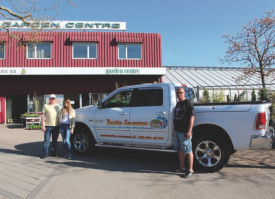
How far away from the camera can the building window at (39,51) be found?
1700cm

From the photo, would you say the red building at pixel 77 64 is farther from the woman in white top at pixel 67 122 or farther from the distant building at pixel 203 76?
the woman in white top at pixel 67 122

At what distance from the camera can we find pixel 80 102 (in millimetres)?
17531

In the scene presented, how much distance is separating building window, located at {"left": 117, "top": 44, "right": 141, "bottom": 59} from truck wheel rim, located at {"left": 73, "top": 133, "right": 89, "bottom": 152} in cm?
1203

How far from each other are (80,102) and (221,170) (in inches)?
562

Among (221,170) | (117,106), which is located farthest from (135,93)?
(221,170)

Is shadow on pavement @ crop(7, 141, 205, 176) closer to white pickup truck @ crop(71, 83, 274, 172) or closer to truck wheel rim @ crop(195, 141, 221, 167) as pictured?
truck wheel rim @ crop(195, 141, 221, 167)

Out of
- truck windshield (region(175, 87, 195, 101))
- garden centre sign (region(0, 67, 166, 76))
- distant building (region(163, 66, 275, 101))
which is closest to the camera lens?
truck windshield (region(175, 87, 195, 101))

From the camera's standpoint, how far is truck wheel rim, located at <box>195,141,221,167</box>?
4.67 metres

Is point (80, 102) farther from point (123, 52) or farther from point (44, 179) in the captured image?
point (44, 179)

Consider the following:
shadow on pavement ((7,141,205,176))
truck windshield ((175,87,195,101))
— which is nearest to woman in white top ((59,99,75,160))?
shadow on pavement ((7,141,205,176))

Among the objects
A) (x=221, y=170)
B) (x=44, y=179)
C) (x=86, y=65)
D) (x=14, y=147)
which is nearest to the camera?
(x=44, y=179)

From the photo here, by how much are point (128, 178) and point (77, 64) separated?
A: 14.1m

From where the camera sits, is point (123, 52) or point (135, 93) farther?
point (123, 52)

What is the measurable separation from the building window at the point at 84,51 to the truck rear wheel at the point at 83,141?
11906 mm
